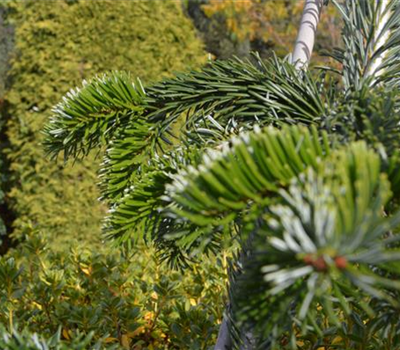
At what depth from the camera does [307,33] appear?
1.17 metres

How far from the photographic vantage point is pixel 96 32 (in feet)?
16.6

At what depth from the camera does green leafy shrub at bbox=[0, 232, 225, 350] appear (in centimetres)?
162

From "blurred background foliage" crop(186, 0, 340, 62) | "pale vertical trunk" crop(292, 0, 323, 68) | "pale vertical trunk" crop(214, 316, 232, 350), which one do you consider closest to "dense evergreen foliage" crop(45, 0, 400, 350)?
"pale vertical trunk" crop(214, 316, 232, 350)

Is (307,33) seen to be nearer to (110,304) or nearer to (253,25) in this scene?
(110,304)

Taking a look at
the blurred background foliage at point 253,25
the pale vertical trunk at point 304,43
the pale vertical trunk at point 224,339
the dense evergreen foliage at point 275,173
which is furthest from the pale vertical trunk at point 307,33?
the blurred background foliage at point 253,25

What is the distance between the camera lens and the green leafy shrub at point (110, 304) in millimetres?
1616

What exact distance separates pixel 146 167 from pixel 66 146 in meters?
0.21

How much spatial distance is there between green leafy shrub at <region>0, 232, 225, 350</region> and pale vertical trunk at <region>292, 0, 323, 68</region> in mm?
614

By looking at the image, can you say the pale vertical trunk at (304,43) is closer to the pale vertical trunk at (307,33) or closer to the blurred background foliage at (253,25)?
the pale vertical trunk at (307,33)

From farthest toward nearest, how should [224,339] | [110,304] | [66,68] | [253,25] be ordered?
[253,25]
[66,68]
[110,304]
[224,339]

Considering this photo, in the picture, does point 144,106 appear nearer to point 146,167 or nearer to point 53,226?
point 146,167

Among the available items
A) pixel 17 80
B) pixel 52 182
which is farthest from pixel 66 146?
pixel 17 80

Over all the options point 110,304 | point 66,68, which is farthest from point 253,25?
point 110,304

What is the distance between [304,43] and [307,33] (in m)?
0.03
